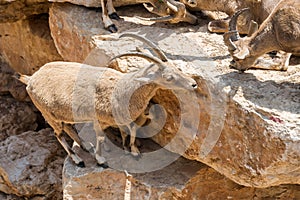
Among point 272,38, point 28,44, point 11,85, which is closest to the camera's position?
point 272,38

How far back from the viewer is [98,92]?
4.38 m

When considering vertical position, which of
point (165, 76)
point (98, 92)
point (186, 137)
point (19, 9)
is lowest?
point (186, 137)

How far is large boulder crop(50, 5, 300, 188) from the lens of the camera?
359 cm

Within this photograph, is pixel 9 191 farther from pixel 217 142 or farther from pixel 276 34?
pixel 276 34

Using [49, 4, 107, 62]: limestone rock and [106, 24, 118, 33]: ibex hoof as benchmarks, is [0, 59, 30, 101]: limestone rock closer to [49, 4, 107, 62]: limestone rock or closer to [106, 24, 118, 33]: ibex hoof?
[49, 4, 107, 62]: limestone rock

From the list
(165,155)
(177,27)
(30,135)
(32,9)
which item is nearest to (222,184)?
(165,155)

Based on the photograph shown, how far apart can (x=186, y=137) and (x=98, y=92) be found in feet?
2.73

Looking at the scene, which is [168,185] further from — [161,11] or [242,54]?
[161,11]

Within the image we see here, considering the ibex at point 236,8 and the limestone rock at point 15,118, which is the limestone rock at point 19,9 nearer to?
the limestone rock at point 15,118

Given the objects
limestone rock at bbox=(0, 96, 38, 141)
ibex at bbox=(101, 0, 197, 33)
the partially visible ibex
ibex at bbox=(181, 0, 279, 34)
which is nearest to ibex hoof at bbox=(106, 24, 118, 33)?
ibex at bbox=(101, 0, 197, 33)

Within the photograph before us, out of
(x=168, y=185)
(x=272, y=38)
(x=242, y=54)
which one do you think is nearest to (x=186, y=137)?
(x=168, y=185)

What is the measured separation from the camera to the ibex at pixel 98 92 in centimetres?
401

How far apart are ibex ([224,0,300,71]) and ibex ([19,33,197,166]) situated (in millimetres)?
474

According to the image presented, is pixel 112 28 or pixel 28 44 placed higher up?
pixel 112 28
